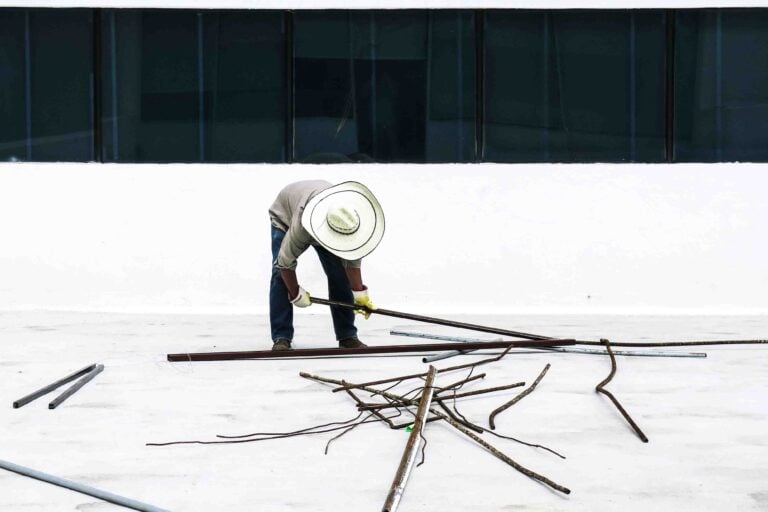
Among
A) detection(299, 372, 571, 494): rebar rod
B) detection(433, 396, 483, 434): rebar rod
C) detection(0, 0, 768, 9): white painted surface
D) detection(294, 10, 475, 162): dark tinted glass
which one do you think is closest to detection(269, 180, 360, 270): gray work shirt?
detection(299, 372, 571, 494): rebar rod

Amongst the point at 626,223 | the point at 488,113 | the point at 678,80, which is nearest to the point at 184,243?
the point at 488,113

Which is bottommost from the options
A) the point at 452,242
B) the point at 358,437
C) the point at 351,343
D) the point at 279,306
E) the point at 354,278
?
the point at 358,437

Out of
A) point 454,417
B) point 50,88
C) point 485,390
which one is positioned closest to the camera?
point 454,417

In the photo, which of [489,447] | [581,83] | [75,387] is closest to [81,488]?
[489,447]

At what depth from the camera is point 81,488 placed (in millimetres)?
3291

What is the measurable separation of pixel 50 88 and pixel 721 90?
5.90 meters

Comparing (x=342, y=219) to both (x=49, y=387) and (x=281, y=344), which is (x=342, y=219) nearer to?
(x=281, y=344)

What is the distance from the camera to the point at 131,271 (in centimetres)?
893

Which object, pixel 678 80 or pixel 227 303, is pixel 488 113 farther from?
pixel 227 303

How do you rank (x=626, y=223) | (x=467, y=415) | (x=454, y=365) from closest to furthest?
(x=467, y=415)
(x=454, y=365)
(x=626, y=223)

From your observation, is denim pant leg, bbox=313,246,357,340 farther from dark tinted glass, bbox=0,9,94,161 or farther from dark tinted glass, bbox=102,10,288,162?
dark tinted glass, bbox=0,9,94,161

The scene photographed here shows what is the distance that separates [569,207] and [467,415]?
15.5 feet

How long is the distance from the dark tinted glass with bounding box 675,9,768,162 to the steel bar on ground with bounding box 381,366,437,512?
536cm

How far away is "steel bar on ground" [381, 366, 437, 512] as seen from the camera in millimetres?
3124
